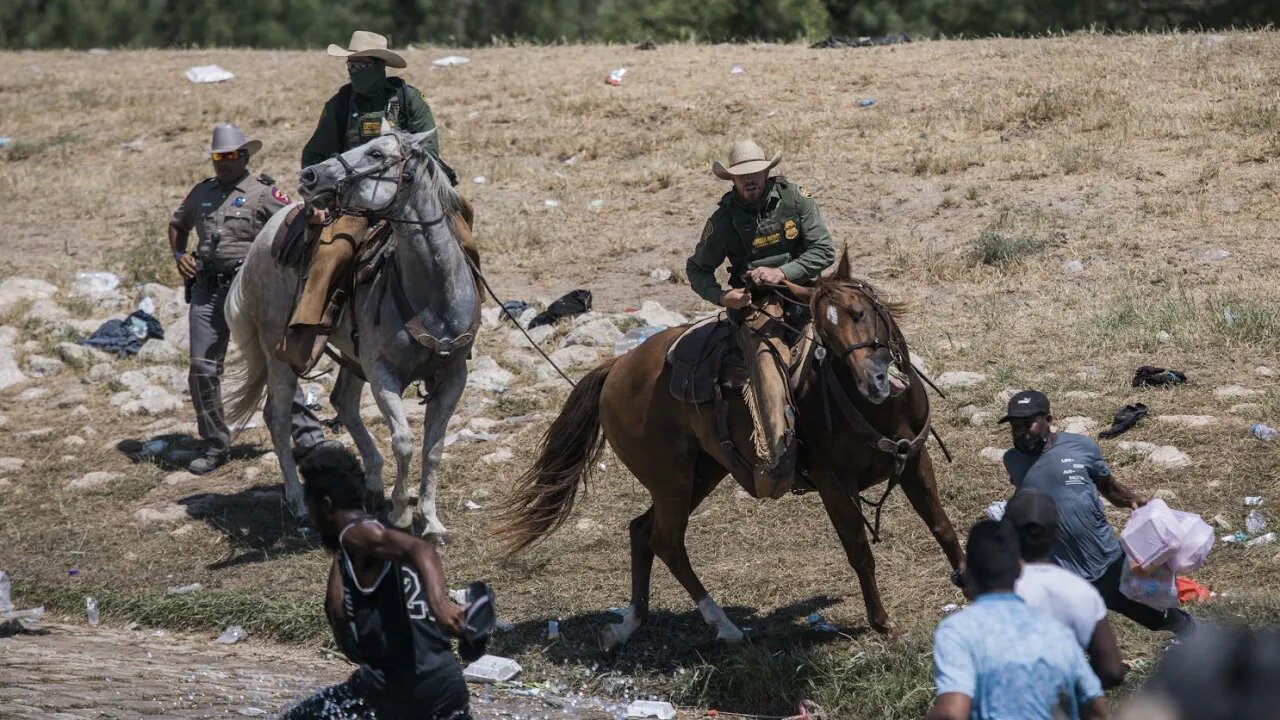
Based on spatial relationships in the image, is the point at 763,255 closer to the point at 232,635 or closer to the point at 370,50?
the point at 370,50

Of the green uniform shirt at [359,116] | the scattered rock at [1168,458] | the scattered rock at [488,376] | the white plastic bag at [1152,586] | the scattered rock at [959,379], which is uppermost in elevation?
the green uniform shirt at [359,116]

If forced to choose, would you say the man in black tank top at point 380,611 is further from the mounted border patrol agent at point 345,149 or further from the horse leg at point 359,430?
the horse leg at point 359,430

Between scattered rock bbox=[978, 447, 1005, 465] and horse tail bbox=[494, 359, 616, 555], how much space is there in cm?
236

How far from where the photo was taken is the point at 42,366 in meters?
13.0

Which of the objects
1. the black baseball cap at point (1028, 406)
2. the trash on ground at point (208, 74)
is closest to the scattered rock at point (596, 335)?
the black baseball cap at point (1028, 406)

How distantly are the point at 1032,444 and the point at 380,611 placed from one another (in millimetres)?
2897

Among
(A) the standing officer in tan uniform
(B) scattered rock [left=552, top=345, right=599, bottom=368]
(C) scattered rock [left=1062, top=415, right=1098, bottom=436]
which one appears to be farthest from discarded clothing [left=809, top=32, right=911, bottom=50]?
(C) scattered rock [left=1062, top=415, right=1098, bottom=436]

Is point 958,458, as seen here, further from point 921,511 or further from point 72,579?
point 72,579

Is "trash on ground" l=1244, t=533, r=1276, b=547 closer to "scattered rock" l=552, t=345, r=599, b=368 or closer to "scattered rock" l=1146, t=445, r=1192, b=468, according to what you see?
"scattered rock" l=1146, t=445, r=1192, b=468

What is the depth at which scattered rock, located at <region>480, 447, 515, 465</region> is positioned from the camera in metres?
10.4

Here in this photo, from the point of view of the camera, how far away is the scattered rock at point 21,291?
14094 millimetres

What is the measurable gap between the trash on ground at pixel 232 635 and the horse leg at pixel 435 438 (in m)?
1.22

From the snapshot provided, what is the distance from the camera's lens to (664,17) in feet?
101

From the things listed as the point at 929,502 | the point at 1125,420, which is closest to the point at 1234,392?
the point at 1125,420
